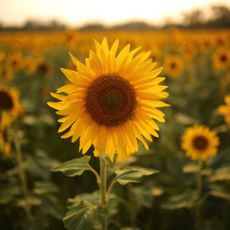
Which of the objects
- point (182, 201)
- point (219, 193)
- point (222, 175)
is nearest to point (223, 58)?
point (222, 175)

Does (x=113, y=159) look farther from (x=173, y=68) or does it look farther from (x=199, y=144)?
(x=173, y=68)

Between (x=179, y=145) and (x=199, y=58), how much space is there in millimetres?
6860

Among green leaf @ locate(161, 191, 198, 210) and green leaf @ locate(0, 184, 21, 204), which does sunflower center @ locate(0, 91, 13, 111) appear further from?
green leaf @ locate(161, 191, 198, 210)

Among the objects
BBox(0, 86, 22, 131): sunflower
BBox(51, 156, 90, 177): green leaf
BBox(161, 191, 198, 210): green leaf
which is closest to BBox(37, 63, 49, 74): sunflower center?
BBox(0, 86, 22, 131): sunflower

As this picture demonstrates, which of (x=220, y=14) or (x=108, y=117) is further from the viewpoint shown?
(x=220, y=14)

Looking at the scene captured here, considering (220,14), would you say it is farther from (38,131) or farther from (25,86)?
(38,131)

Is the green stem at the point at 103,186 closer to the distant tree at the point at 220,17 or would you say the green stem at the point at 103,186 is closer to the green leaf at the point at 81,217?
the green leaf at the point at 81,217

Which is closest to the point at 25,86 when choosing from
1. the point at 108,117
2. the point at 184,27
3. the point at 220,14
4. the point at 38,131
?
the point at 38,131

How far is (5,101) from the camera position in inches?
181

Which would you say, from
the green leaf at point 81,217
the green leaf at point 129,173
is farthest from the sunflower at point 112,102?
the green leaf at point 81,217

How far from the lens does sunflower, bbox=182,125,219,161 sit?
432 cm

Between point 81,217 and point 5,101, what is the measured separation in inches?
100

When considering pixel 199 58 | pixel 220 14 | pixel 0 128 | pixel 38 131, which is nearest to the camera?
pixel 0 128

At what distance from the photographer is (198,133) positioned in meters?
4.66
